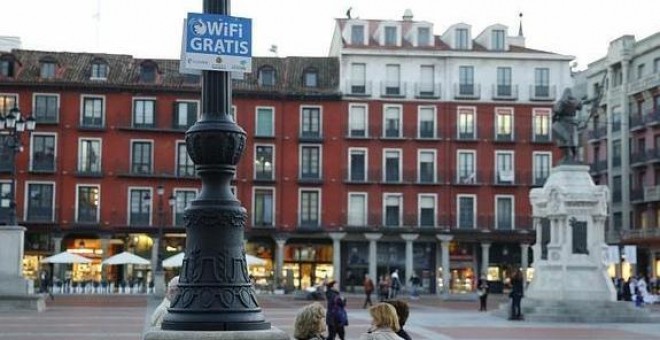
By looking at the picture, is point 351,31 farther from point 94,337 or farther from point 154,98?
point 94,337

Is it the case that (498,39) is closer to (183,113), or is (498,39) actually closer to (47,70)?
(183,113)

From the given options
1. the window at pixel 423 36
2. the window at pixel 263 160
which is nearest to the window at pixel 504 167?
→ the window at pixel 423 36

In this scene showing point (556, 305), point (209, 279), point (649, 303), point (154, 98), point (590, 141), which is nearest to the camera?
point (209, 279)

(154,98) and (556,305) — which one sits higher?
(154,98)

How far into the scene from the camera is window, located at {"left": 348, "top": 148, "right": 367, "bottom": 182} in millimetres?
66812

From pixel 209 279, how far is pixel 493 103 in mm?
60752

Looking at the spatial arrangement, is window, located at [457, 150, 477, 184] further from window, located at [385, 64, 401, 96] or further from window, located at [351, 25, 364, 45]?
window, located at [351, 25, 364, 45]

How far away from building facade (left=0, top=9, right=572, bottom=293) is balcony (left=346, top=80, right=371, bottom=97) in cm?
9

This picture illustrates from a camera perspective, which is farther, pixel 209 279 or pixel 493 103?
pixel 493 103

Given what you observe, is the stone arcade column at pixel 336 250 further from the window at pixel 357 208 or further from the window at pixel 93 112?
the window at pixel 93 112

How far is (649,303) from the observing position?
47.8 meters

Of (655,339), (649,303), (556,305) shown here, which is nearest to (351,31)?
(649,303)

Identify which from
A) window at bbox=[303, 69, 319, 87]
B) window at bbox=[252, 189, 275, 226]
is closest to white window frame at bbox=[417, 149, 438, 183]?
window at bbox=[303, 69, 319, 87]

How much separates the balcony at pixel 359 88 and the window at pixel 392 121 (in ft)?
5.35
